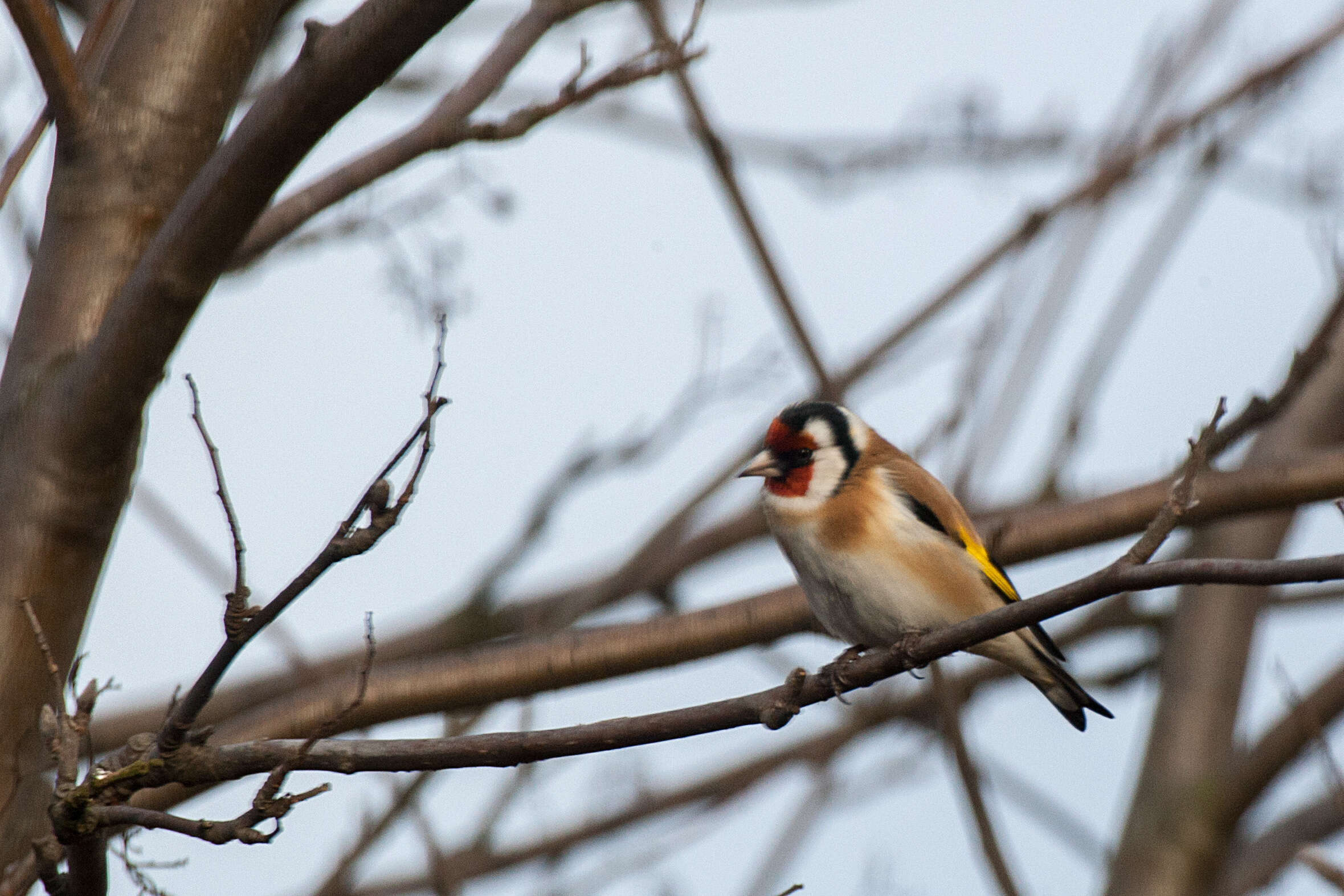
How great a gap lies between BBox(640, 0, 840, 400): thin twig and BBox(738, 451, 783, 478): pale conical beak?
381mm

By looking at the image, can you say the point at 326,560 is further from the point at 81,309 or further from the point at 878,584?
the point at 878,584

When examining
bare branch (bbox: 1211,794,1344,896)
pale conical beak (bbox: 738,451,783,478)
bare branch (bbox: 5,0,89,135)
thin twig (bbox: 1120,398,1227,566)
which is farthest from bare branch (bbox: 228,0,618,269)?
bare branch (bbox: 1211,794,1344,896)

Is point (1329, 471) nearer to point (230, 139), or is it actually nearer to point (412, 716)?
point (412, 716)

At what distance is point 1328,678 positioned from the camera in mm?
5766

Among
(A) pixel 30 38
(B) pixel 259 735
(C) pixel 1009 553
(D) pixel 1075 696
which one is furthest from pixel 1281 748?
(A) pixel 30 38

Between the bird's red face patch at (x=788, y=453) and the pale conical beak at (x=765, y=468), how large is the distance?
20 millimetres

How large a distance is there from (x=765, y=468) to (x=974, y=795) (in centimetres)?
135

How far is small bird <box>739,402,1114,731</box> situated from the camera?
4.00 meters

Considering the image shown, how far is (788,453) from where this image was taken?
14.6ft

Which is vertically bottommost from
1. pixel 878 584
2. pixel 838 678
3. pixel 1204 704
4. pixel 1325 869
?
pixel 1325 869

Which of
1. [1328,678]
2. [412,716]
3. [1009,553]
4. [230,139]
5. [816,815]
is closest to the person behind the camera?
[230,139]

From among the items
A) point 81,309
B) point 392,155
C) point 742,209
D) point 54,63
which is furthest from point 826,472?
point 54,63

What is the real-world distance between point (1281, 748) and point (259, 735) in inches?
157

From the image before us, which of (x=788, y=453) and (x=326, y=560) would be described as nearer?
(x=326, y=560)
